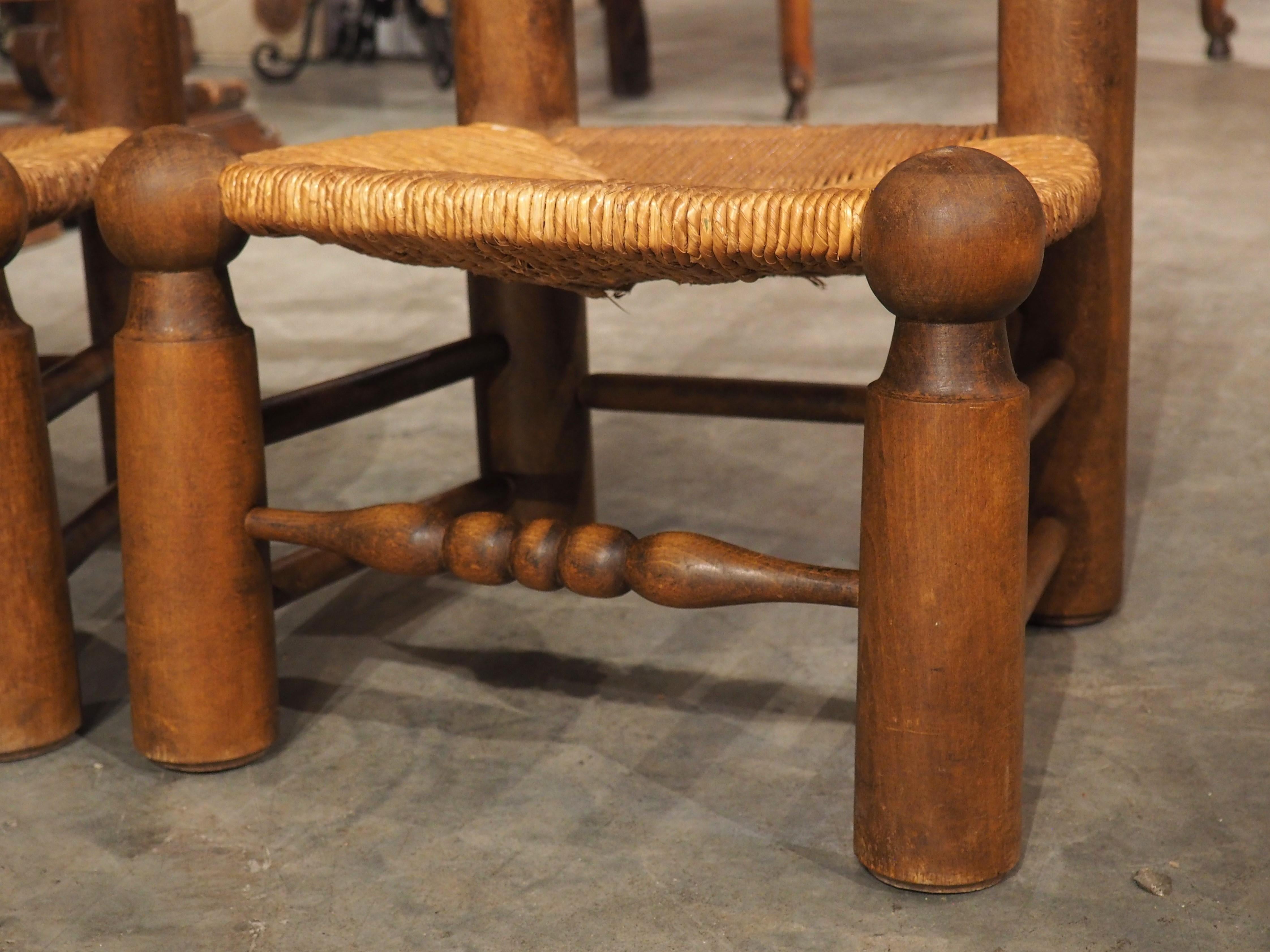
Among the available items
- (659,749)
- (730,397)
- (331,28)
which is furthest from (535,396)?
(331,28)

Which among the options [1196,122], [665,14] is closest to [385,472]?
[1196,122]

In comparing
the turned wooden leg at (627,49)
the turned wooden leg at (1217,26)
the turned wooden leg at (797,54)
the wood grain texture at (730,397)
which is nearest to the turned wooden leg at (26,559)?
the wood grain texture at (730,397)

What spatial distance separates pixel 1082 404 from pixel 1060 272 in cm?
8

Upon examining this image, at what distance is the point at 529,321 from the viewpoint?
1.07 m

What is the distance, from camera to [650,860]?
2.45 ft

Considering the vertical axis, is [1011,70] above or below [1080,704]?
above

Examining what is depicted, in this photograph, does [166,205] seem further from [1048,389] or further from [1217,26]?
[1217,26]

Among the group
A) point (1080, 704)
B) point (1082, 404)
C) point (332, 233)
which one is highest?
point (332, 233)

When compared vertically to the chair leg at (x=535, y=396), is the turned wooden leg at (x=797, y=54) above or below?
above

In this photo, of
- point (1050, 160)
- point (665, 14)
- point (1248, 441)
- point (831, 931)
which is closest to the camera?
point (831, 931)

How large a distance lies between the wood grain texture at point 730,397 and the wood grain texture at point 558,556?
0.72 feet

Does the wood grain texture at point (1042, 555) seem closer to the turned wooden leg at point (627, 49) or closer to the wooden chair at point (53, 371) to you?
the wooden chair at point (53, 371)

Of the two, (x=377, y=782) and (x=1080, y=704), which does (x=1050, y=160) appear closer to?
(x=1080, y=704)

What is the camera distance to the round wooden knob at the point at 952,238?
0.62m
